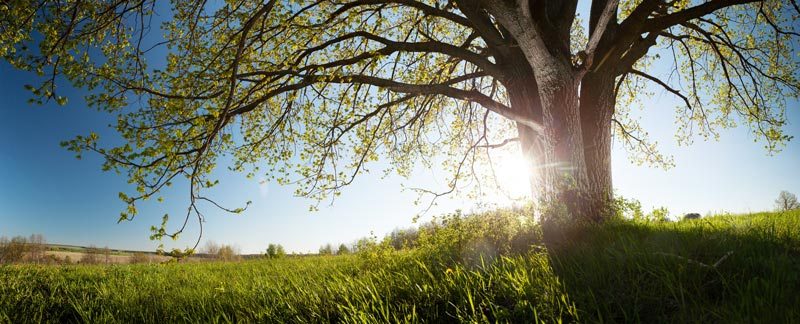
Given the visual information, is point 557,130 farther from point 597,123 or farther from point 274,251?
point 274,251

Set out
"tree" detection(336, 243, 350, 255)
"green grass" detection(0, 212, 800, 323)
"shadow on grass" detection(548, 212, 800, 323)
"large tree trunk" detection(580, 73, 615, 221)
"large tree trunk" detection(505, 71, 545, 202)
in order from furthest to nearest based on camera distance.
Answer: "tree" detection(336, 243, 350, 255)
"large tree trunk" detection(580, 73, 615, 221)
"large tree trunk" detection(505, 71, 545, 202)
"green grass" detection(0, 212, 800, 323)
"shadow on grass" detection(548, 212, 800, 323)

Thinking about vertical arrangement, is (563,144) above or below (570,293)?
above

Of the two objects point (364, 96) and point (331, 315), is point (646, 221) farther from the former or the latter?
point (364, 96)

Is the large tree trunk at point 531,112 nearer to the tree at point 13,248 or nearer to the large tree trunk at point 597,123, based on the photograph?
the large tree trunk at point 597,123

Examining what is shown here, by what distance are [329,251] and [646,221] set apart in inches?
357

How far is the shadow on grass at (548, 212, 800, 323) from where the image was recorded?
2125 mm

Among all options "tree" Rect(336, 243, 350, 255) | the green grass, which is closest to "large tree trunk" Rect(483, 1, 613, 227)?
the green grass

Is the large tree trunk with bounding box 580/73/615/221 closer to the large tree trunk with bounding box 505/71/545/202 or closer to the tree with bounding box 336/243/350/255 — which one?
the large tree trunk with bounding box 505/71/545/202

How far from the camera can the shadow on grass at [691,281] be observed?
6.97 feet

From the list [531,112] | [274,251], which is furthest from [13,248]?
[531,112]

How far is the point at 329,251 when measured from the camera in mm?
12305

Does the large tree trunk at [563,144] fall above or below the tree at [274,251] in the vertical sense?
above

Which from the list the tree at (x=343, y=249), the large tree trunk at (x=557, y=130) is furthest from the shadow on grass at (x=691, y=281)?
the tree at (x=343, y=249)

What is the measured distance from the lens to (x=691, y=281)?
8.25 feet
